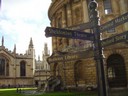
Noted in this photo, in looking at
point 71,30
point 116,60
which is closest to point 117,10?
point 116,60

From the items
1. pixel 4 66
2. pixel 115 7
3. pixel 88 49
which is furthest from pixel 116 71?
pixel 4 66

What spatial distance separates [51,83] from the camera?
89.8 ft

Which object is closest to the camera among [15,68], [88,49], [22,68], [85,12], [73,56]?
[73,56]

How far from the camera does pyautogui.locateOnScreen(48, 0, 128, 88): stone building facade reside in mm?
24016

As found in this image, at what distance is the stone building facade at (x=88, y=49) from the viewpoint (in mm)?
24016

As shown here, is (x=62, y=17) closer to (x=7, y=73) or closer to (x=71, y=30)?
(x=71, y=30)

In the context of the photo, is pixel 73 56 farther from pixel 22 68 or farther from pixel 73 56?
pixel 22 68

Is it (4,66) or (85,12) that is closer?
(85,12)

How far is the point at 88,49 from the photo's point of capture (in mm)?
21578

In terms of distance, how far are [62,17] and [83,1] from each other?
444 centimetres

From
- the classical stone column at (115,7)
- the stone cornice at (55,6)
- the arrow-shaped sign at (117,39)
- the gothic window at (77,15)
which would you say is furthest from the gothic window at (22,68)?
the arrow-shaped sign at (117,39)

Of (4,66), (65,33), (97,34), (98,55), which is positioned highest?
(4,66)

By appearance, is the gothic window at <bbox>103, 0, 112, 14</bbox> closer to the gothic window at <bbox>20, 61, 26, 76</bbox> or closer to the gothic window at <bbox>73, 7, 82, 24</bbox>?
the gothic window at <bbox>73, 7, 82, 24</bbox>

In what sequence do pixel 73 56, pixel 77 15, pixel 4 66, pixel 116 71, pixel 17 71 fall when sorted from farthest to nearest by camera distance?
1. pixel 17 71
2. pixel 4 66
3. pixel 77 15
4. pixel 116 71
5. pixel 73 56
